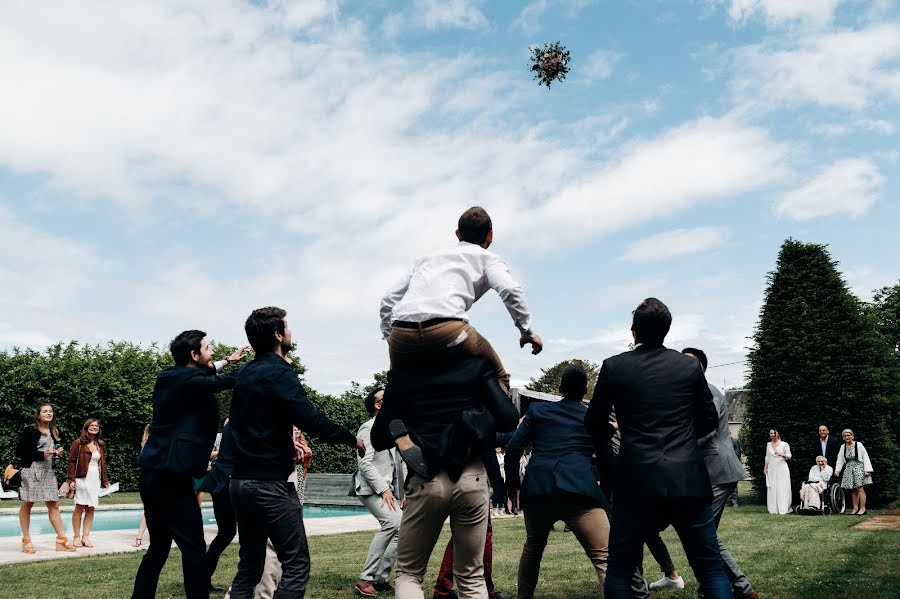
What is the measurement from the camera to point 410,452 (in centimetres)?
Result: 363

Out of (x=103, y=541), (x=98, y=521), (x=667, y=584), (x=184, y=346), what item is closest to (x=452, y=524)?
(x=184, y=346)

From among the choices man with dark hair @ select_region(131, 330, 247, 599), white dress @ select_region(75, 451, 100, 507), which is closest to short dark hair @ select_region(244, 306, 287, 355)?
man with dark hair @ select_region(131, 330, 247, 599)

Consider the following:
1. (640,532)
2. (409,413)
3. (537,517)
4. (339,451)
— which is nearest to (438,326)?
(409,413)

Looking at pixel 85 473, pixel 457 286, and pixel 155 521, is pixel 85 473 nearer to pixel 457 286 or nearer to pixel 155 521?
pixel 155 521

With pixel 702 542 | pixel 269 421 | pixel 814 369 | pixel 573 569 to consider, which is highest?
pixel 814 369

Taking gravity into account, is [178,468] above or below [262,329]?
below

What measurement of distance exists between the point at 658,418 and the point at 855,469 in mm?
16089

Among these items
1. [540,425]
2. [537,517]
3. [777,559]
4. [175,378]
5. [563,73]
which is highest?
[563,73]

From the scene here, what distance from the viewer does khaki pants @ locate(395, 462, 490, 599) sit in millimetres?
3648

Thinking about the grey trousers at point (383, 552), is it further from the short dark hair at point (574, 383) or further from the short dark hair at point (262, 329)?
the short dark hair at point (262, 329)

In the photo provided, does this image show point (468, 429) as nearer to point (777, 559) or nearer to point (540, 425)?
point (540, 425)

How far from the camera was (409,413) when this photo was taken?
3779 millimetres

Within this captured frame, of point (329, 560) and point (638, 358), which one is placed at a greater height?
point (638, 358)

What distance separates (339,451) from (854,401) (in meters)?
17.9
